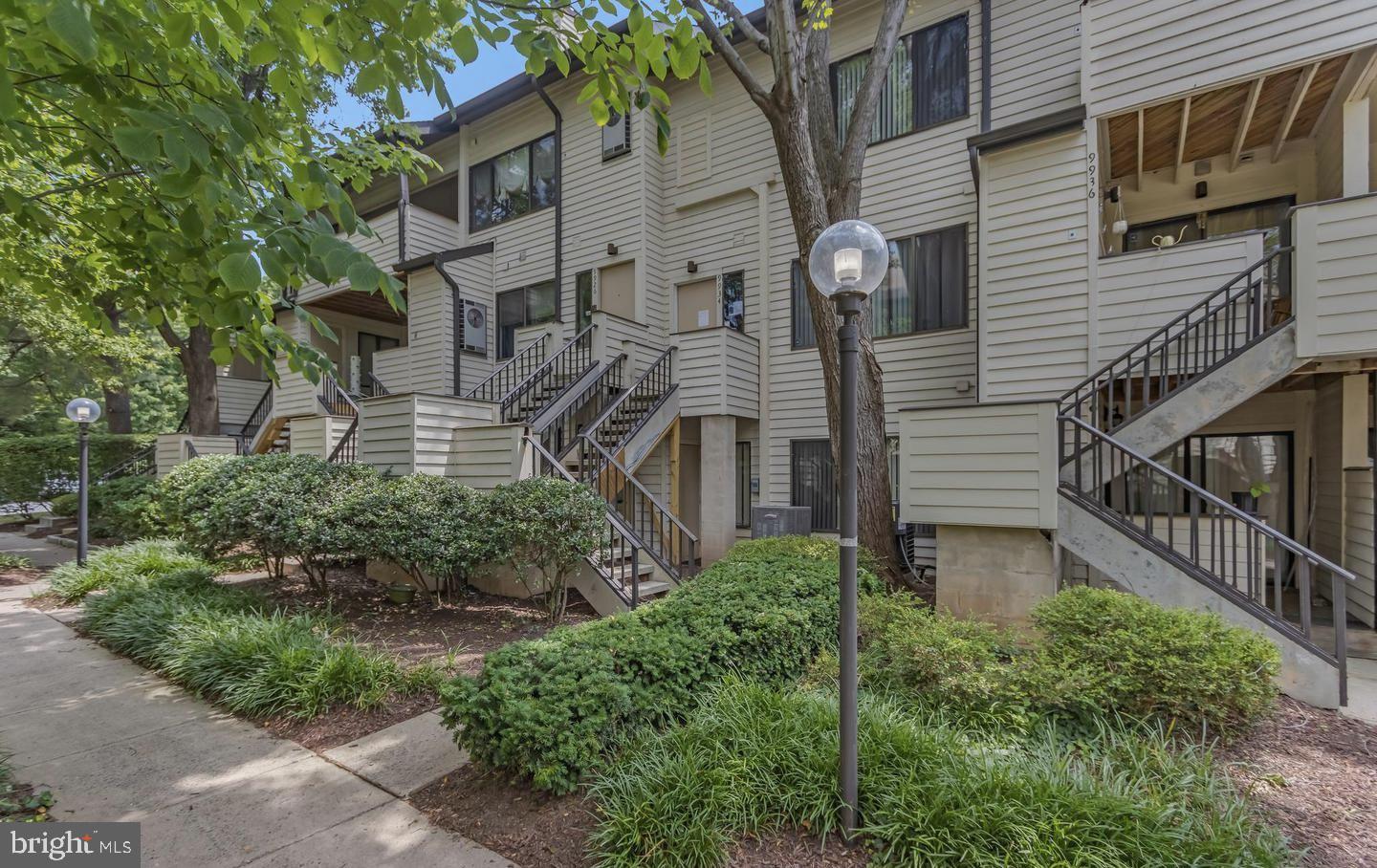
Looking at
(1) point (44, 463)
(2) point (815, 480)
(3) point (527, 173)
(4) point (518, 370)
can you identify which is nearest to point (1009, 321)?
(2) point (815, 480)

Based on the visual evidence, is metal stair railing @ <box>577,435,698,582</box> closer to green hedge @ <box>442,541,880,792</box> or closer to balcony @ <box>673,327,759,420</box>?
balcony @ <box>673,327,759,420</box>

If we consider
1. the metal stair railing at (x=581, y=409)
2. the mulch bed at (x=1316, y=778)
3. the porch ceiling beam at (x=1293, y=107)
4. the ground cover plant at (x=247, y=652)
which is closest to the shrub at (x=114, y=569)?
the ground cover plant at (x=247, y=652)

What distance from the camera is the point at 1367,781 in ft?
10.7

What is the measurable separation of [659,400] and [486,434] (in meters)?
2.69

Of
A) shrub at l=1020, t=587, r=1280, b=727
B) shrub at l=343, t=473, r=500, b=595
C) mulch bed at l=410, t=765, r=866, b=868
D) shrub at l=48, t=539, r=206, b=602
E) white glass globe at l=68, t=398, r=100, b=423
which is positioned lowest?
mulch bed at l=410, t=765, r=866, b=868

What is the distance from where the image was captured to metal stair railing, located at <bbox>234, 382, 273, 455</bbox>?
41.7 ft

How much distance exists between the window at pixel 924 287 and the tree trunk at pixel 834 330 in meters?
2.33

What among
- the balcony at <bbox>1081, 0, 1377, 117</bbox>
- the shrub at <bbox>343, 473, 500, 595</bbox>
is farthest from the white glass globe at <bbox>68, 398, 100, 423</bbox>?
the balcony at <bbox>1081, 0, 1377, 117</bbox>

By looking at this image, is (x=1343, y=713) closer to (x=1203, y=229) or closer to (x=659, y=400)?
(x=1203, y=229)

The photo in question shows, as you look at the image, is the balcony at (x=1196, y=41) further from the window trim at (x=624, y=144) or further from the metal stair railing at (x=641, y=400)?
the window trim at (x=624, y=144)

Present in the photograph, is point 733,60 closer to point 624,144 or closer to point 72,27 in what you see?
point 72,27

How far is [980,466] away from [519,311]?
384 inches

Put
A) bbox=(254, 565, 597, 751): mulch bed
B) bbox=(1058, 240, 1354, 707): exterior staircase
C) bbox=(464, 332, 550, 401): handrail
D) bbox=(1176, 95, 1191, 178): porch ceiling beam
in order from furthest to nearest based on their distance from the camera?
1. bbox=(464, 332, 550, 401): handrail
2. bbox=(1176, 95, 1191, 178): porch ceiling beam
3. bbox=(1058, 240, 1354, 707): exterior staircase
4. bbox=(254, 565, 597, 751): mulch bed

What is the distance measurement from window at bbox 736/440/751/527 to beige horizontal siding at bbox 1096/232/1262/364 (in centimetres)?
505
